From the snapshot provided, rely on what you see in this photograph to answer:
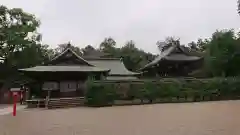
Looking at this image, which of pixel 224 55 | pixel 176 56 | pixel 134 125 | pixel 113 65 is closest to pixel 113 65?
pixel 113 65

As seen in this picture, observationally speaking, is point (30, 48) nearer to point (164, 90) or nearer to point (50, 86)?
point (50, 86)

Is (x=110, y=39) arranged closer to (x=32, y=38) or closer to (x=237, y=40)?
(x=32, y=38)

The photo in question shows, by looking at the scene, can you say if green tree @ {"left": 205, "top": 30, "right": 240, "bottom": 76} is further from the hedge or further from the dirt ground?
the dirt ground

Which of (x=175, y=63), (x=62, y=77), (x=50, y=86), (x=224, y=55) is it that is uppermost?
(x=224, y=55)

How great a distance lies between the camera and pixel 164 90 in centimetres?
2084

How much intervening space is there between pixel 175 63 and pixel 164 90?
9967mm

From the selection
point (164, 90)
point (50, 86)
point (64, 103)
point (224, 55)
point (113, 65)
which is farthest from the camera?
point (113, 65)

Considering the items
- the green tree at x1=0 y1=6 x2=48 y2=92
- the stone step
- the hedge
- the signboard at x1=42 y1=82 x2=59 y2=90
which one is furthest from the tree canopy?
the stone step

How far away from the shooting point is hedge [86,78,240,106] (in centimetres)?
1902

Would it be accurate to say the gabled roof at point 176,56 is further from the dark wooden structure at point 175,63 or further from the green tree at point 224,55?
the green tree at point 224,55

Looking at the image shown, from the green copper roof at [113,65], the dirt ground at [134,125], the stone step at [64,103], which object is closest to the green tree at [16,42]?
the green copper roof at [113,65]

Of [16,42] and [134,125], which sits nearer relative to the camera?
[134,125]

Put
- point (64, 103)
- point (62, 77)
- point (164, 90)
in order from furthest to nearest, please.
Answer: point (62, 77) → point (164, 90) → point (64, 103)

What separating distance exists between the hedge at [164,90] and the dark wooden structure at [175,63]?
317 inches
